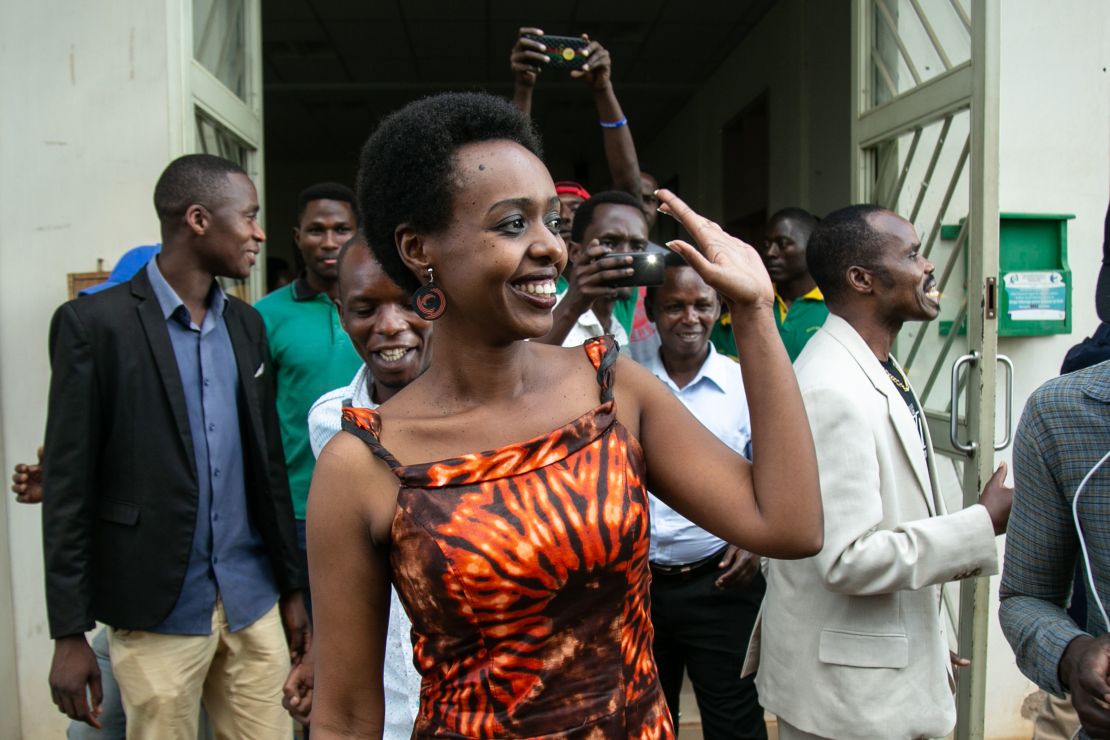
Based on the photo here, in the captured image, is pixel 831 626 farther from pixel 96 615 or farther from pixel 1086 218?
pixel 1086 218

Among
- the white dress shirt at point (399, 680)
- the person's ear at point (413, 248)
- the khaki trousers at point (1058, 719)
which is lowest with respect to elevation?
the khaki trousers at point (1058, 719)

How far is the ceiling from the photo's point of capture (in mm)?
7164

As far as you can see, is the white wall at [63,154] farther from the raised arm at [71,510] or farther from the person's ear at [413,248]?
the person's ear at [413,248]

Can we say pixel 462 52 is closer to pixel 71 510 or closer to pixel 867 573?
pixel 71 510


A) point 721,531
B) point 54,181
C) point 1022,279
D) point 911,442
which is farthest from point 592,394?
point 1022,279

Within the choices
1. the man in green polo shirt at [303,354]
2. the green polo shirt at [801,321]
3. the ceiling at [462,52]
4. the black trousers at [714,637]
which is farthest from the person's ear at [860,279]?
the ceiling at [462,52]

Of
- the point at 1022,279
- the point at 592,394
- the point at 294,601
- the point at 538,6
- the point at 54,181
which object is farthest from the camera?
the point at 538,6

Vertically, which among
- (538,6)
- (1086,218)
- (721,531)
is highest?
(538,6)

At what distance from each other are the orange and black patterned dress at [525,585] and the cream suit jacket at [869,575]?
962mm

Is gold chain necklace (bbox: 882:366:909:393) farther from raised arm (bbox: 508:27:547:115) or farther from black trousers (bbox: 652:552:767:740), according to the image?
raised arm (bbox: 508:27:547:115)

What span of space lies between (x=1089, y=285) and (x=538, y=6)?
4635 millimetres

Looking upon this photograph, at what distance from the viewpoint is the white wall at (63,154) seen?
3.47m

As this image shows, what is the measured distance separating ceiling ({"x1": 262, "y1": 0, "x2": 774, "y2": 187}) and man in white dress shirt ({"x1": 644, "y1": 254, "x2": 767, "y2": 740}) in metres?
4.48

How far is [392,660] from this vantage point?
182 cm
